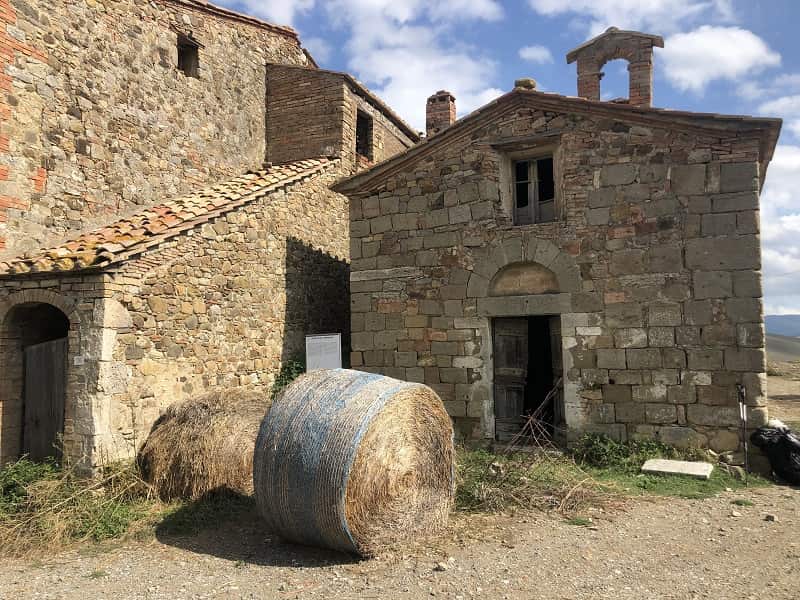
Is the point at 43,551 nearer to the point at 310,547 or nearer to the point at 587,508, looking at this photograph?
the point at 310,547

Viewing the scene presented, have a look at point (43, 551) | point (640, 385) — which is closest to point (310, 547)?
point (43, 551)

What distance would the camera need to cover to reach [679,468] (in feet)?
21.8

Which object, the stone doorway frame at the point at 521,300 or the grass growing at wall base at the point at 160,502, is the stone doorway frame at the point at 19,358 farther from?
the stone doorway frame at the point at 521,300

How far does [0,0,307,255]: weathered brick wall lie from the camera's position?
770cm

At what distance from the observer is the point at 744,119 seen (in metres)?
6.92

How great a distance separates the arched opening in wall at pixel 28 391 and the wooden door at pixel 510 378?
5720 mm

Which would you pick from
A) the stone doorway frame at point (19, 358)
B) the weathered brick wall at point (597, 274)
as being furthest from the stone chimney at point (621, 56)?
the stone doorway frame at point (19, 358)

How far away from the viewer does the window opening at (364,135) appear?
527 inches

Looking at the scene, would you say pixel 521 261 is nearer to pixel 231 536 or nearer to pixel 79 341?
pixel 231 536

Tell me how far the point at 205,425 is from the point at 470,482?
312 cm


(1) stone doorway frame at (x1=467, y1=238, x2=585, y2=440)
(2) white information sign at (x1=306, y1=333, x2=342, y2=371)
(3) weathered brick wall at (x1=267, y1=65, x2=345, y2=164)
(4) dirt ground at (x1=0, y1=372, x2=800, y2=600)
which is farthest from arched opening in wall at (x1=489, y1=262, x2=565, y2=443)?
(3) weathered brick wall at (x1=267, y1=65, x2=345, y2=164)

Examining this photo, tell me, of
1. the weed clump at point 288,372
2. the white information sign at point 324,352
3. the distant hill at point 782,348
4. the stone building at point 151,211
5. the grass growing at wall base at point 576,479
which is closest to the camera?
the grass growing at wall base at point 576,479

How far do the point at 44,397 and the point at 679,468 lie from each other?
7.77 metres

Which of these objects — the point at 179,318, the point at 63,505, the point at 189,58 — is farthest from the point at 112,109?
the point at 63,505
